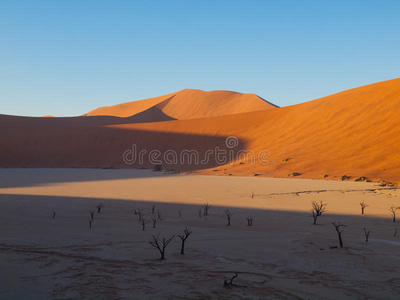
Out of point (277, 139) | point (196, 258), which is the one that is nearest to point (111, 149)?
point (277, 139)

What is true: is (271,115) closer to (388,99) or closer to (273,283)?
(388,99)

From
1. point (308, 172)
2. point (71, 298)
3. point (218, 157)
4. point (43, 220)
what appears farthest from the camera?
point (218, 157)

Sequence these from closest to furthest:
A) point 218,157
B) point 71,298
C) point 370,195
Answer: point 71,298 < point 370,195 < point 218,157

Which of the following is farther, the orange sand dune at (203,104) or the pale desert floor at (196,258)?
the orange sand dune at (203,104)

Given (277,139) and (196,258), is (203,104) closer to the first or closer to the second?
(277,139)

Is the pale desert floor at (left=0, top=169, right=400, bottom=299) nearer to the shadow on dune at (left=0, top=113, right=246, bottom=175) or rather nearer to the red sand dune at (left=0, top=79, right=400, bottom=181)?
the red sand dune at (left=0, top=79, right=400, bottom=181)

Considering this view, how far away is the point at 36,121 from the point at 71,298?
62.8m

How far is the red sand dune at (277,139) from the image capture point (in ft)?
76.0

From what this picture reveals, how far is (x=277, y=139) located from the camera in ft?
109

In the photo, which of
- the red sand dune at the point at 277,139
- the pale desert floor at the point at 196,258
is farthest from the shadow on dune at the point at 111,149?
the pale desert floor at the point at 196,258

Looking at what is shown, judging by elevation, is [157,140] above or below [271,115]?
below

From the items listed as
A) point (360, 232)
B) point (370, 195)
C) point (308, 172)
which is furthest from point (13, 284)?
point (308, 172)

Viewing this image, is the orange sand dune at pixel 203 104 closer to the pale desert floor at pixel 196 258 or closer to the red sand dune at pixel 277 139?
the red sand dune at pixel 277 139

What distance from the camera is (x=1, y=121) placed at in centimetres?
5584
